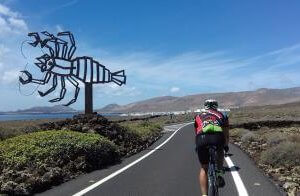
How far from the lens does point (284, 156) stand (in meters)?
16.0

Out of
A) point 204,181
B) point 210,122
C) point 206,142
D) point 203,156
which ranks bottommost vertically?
point 204,181

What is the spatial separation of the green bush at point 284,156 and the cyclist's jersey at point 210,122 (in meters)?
7.39

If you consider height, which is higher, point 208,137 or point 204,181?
point 208,137

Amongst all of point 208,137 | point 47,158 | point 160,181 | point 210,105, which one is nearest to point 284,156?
point 160,181

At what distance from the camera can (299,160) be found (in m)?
15.6

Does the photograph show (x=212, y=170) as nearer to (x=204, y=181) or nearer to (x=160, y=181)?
(x=204, y=181)

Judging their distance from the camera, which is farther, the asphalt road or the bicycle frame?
the asphalt road

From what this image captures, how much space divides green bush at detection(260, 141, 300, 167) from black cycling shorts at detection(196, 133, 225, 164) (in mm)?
7555

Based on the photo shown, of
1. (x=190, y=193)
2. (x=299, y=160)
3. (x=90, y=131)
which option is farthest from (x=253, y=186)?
(x=90, y=131)

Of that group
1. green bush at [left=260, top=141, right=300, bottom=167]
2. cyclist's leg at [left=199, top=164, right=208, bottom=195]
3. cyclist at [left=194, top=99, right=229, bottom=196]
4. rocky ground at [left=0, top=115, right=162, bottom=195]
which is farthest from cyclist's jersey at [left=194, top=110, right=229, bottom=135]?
green bush at [left=260, top=141, right=300, bottom=167]

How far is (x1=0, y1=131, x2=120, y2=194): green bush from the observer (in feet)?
37.8

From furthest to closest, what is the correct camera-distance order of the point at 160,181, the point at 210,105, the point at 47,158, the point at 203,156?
the point at 47,158 → the point at 160,181 → the point at 210,105 → the point at 203,156

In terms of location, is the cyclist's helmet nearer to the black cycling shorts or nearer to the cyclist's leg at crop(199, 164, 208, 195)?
the black cycling shorts

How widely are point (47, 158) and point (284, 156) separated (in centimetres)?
733
